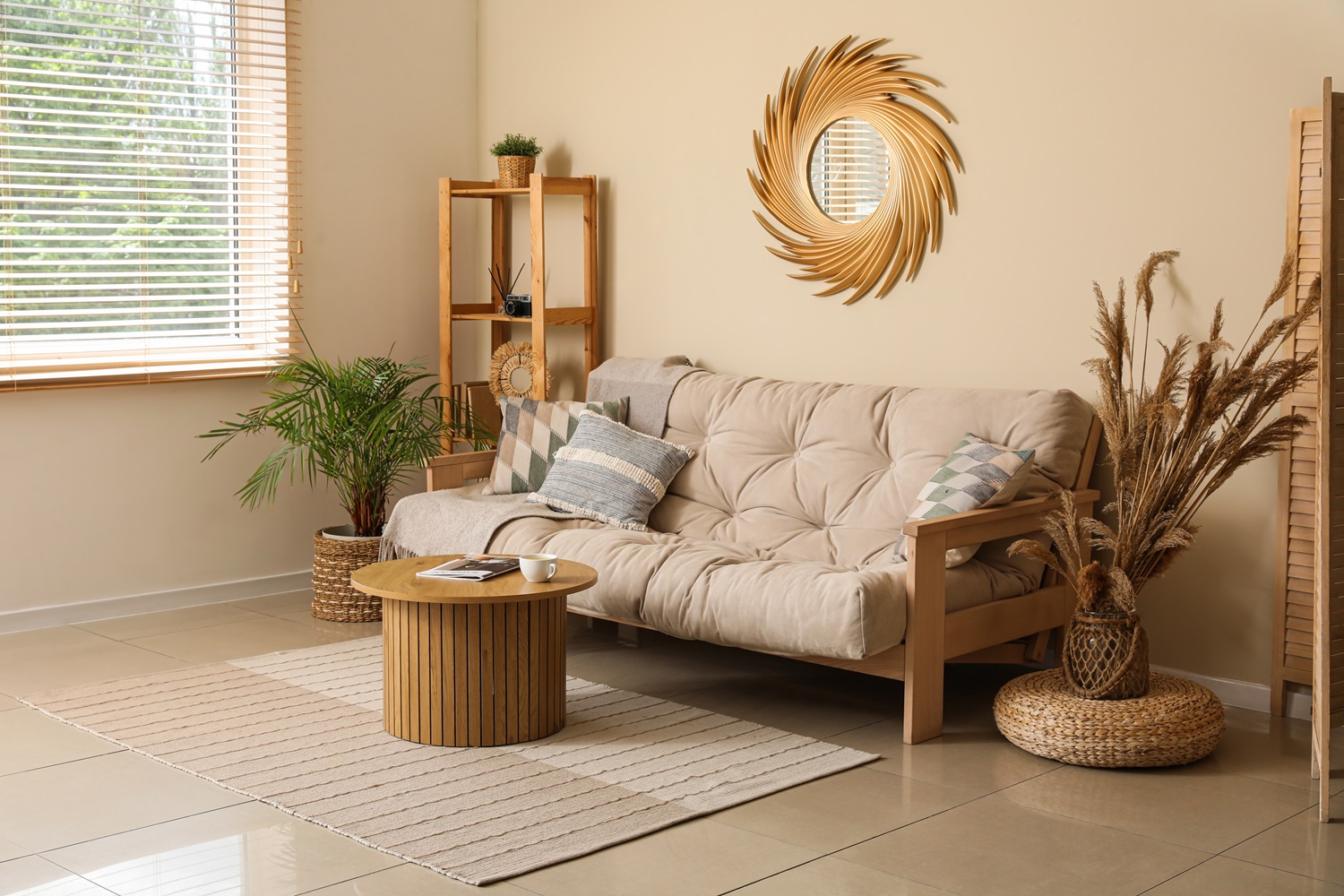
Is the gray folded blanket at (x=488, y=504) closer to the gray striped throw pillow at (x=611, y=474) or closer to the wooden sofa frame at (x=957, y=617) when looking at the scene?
the gray striped throw pillow at (x=611, y=474)

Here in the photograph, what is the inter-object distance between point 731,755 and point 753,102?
96.5 inches

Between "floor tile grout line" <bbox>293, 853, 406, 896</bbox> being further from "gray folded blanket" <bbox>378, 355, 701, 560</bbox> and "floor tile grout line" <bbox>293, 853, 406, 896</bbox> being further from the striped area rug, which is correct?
"gray folded blanket" <bbox>378, 355, 701, 560</bbox>

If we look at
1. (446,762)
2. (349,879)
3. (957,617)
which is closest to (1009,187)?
(957,617)

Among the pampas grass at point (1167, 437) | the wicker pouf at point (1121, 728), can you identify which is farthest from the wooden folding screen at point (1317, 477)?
the wicker pouf at point (1121, 728)

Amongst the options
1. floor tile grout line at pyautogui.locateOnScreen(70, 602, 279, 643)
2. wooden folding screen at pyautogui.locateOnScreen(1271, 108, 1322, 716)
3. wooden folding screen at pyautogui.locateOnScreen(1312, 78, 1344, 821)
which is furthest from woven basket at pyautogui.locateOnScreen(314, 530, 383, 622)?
wooden folding screen at pyautogui.locateOnScreen(1312, 78, 1344, 821)

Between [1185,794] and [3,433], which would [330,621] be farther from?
[1185,794]

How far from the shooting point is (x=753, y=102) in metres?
4.76

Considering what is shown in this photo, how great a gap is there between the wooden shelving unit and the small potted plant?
5 centimetres

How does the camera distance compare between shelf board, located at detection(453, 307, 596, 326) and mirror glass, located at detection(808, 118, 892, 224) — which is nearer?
mirror glass, located at detection(808, 118, 892, 224)

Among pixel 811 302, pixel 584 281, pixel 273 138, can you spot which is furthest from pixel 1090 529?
pixel 273 138

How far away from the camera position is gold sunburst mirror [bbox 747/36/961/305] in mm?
4270

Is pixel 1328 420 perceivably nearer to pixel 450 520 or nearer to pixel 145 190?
pixel 450 520

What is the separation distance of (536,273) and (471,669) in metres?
2.16

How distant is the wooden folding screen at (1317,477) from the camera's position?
2.90m
